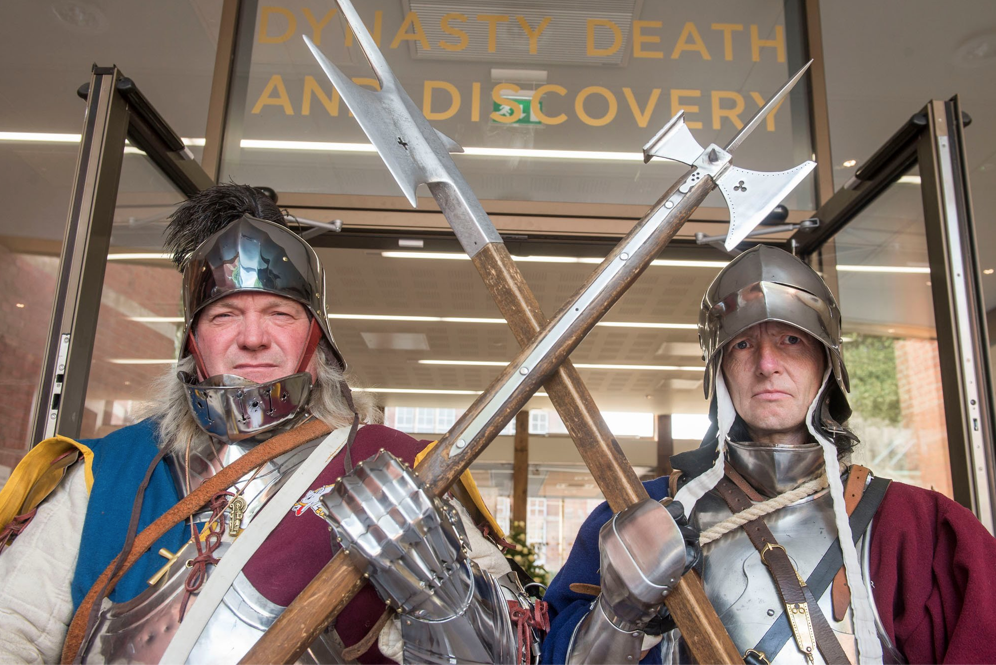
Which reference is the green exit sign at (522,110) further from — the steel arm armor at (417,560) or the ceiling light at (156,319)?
the steel arm armor at (417,560)

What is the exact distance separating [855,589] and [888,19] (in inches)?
142

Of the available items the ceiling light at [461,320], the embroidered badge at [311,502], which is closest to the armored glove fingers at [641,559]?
the embroidered badge at [311,502]

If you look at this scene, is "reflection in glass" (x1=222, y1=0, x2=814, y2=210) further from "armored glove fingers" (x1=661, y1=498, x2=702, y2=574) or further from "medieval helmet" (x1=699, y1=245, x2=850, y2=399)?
"armored glove fingers" (x1=661, y1=498, x2=702, y2=574)

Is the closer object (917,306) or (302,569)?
(302,569)

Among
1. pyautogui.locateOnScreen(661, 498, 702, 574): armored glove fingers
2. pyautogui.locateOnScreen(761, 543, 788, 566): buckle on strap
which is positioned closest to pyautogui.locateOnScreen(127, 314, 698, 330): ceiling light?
pyautogui.locateOnScreen(761, 543, 788, 566): buckle on strap

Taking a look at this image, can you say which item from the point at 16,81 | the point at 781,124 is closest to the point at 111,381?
the point at 16,81

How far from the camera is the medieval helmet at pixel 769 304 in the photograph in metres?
1.82

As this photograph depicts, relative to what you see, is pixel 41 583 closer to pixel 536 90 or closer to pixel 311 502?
pixel 311 502

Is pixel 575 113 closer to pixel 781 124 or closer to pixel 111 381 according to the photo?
pixel 781 124

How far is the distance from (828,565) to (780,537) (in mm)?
123

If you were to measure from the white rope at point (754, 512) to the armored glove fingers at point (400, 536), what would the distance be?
70 centimetres

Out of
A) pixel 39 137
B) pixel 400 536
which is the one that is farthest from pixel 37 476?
pixel 39 137

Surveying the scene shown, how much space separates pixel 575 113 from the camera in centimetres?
393

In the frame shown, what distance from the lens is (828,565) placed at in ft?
5.26
